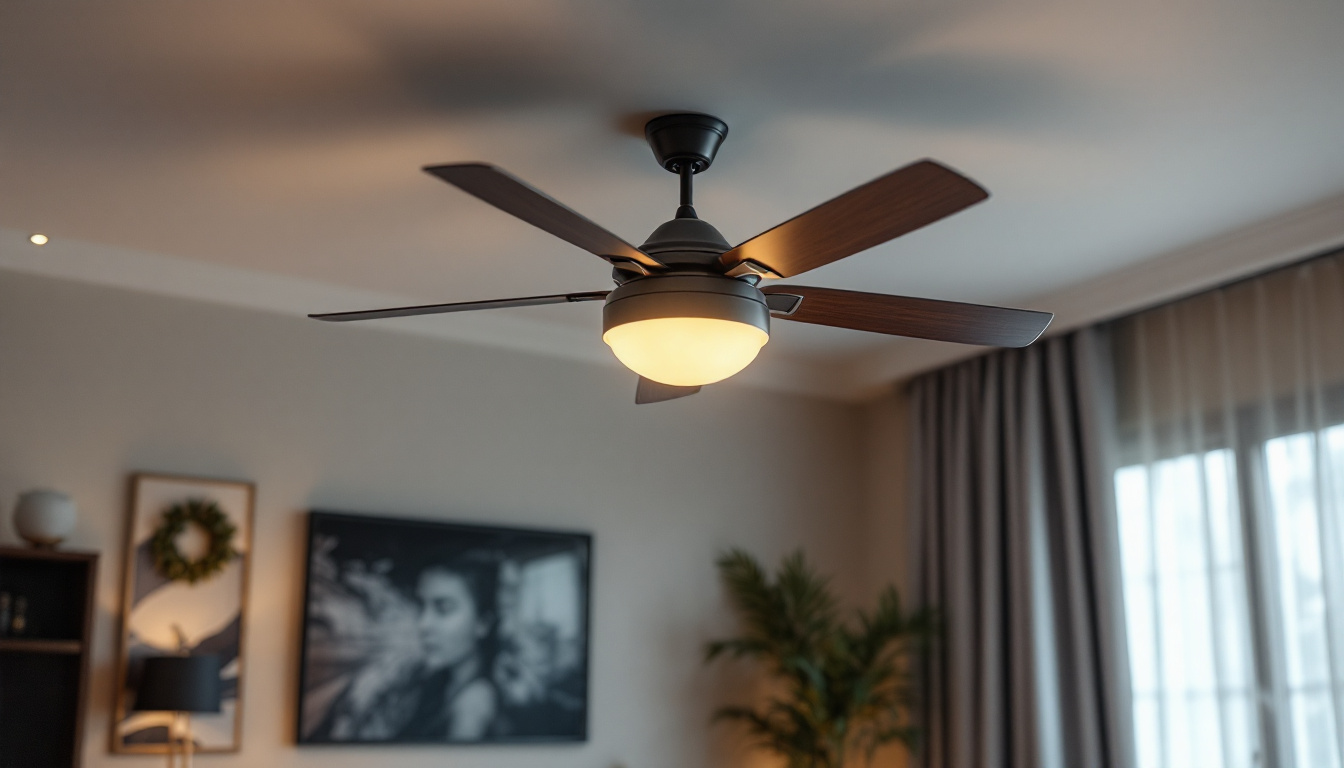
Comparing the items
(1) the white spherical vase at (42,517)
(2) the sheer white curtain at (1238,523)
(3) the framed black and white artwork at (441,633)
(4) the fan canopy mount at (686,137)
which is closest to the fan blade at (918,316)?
(4) the fan canopy mount at (686,137)

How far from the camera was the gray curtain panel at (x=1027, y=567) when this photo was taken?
154 inches

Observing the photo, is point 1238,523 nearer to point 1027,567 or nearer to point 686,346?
point 1027,567

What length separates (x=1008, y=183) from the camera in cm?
321

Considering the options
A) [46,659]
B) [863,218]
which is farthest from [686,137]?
[46,659]

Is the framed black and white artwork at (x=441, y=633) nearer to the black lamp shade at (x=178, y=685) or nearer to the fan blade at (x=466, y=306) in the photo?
the black lamp shade at (x=178, y=685)

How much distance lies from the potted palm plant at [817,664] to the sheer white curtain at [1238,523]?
87 cm

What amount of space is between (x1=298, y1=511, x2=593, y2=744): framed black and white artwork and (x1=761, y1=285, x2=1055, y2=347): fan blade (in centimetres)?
180

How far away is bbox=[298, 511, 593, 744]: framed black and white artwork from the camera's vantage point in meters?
3.81

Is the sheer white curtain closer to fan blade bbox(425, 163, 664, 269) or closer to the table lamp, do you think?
fan blade bbox(425, 163, 664, 269)

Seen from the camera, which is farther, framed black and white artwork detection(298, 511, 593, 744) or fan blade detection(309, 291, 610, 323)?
framed black and white artwork detection(298, 511, 593, 744)

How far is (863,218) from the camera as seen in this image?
2.13 meters

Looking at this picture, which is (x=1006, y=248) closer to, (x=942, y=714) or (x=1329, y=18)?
(x=1329, y=18)

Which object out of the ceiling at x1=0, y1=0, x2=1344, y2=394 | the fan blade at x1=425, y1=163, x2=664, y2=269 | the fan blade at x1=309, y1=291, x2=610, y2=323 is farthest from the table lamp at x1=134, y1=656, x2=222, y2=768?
the fan blade at x1=425, y1=163, x2=664, y2=269

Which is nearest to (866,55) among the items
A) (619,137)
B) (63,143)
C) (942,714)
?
(619,137)
